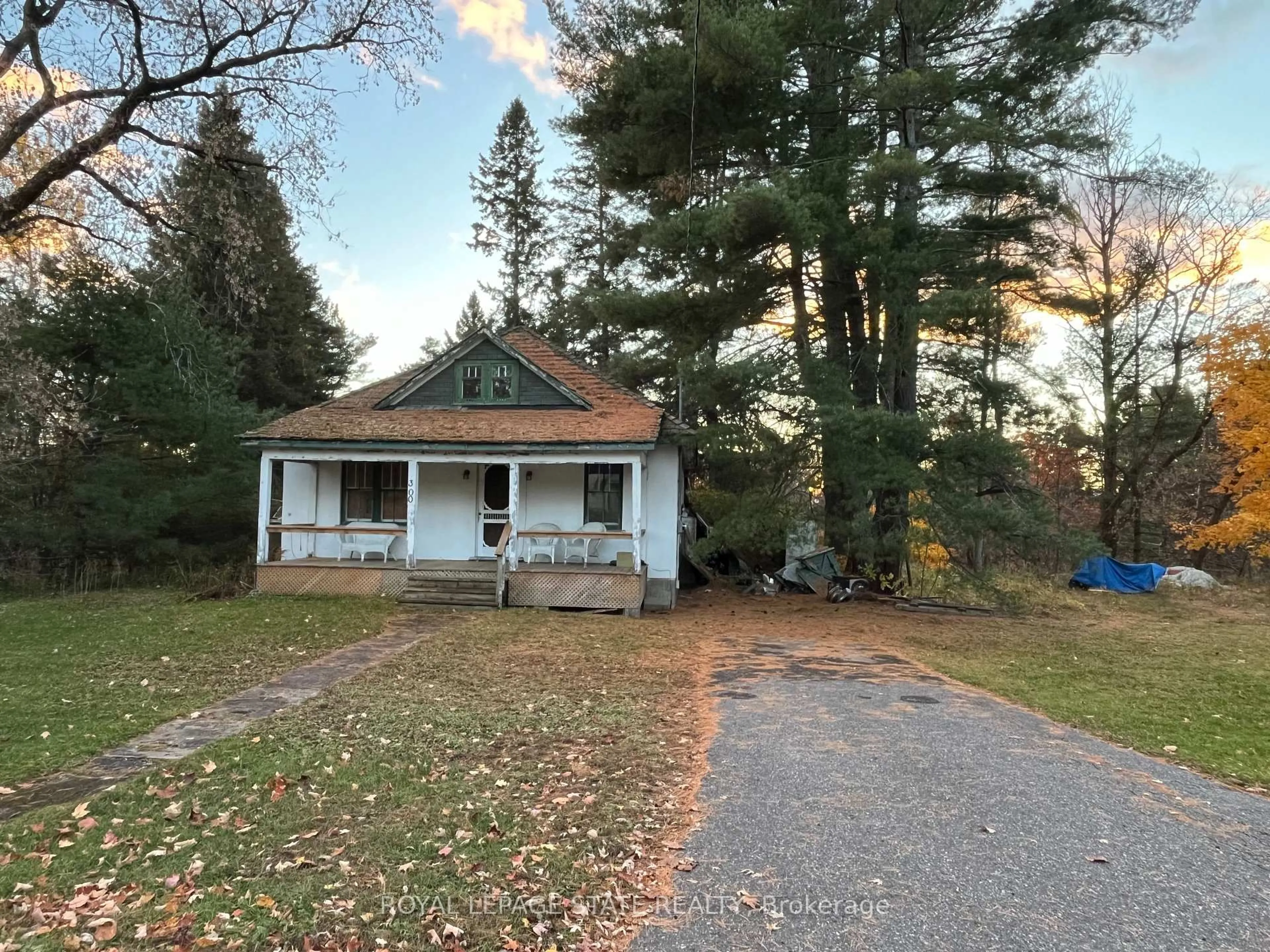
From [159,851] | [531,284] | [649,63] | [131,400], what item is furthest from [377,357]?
[159,851]

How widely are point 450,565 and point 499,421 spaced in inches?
120

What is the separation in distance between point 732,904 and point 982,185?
15.2 metres

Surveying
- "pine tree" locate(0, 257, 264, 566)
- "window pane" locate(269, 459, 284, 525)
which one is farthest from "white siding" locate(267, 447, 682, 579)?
"window pane" locate(269, 459, 284, 525)

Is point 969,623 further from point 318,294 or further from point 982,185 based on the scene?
point 318,294

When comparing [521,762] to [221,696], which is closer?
[521,762]

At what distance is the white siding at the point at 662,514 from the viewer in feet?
45.7

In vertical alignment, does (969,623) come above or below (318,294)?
below

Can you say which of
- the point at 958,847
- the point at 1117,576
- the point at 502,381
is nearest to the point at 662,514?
the point at 502,381

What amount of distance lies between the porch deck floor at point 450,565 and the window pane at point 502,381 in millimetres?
3489

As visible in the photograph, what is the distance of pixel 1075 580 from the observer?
1983cm

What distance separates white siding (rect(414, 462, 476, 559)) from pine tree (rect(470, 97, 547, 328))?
18.5m

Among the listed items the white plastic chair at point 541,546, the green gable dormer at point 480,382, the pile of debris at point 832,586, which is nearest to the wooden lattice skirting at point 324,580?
the white plastic chair at point 541,546

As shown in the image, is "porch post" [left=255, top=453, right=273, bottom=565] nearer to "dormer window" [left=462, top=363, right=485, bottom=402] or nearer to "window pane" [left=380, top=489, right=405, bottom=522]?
"window pane" [left=380, top=489, right=405, bottom=522]

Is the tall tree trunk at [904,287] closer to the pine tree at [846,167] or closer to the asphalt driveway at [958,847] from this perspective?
the pine tree at [846,167]
